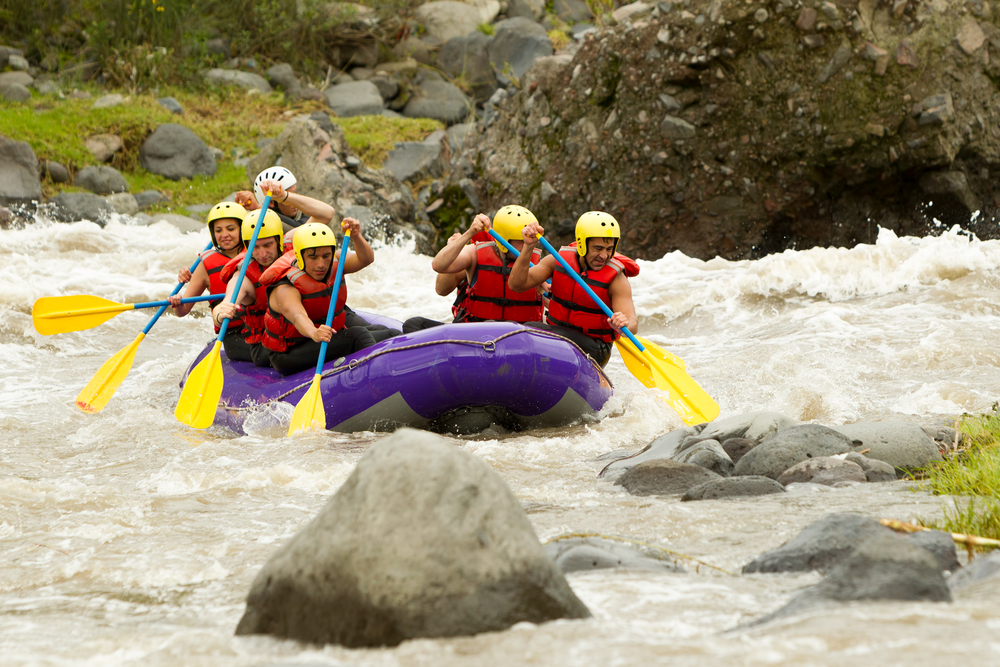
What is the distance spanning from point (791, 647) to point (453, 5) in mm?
19683

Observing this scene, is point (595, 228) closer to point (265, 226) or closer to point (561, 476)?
point (561, 476)

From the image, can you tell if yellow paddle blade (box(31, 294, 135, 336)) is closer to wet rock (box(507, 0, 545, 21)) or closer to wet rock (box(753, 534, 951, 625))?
wet rock (box(753, 534, 951, 625))

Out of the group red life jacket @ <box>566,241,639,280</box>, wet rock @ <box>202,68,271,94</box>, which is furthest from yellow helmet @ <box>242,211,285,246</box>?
wet rock @ <box>202,68,271,94</box>

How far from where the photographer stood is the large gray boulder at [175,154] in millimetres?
14234

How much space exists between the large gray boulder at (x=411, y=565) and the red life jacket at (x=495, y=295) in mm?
3807

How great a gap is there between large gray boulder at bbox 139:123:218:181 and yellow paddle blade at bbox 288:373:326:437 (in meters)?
9.77

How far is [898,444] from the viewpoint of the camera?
13.4 feet

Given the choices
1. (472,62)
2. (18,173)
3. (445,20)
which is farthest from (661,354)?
(445,20)

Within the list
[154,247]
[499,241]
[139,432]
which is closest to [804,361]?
[499,241]

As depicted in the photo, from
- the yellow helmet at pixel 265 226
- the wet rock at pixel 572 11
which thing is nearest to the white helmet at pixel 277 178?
the yellow helmet at pixel 265 226

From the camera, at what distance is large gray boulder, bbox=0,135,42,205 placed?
1236cm

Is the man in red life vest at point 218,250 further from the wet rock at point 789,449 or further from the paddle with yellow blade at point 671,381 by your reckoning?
the wet rock at point 789,449

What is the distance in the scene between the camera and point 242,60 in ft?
58.6

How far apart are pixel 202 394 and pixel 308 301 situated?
87 cm
